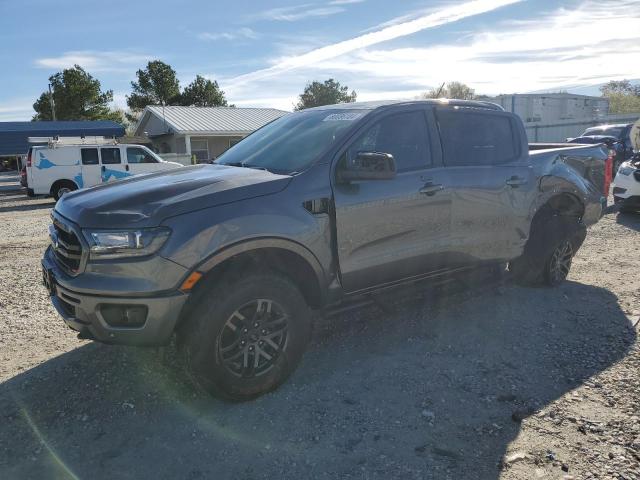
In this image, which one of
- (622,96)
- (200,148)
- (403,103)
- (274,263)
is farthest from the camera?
(622,96)

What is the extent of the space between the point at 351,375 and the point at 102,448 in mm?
1676

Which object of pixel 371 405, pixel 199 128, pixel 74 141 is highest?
pixel 199 128

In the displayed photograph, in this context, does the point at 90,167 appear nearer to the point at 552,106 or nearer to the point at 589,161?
the point at 589,161

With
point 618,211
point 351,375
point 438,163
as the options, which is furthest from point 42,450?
point 618,211

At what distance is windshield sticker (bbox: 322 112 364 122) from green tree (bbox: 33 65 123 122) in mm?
52586

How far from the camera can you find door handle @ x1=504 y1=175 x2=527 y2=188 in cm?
471

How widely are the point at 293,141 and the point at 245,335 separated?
1.63m

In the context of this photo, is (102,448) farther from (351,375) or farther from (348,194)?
(348,194)

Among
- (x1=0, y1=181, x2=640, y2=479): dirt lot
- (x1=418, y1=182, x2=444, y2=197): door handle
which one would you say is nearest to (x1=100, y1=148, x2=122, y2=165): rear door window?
(x1=0, y1=181, x2=640, y2=479): dirt lot

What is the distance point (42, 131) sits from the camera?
120 ft

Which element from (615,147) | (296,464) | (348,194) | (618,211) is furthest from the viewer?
(615,147)

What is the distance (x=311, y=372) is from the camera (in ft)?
12.3

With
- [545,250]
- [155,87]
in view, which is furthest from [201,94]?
[545,250]

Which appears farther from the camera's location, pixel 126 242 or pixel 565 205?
pixel 565 205
